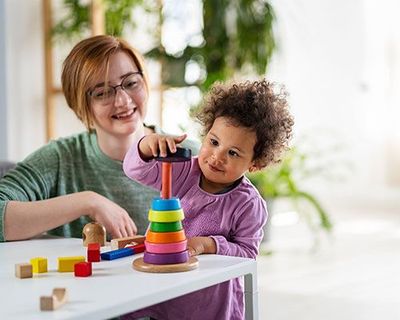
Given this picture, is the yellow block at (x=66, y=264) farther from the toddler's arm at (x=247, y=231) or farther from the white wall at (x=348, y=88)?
the white wall at (x=348, y=88)

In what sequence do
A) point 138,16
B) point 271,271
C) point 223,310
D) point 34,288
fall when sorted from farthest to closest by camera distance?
point 138,16, point 271,271, point 223,310, point 34,288

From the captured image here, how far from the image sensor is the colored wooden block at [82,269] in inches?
47.0

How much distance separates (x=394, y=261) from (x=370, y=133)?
7.48 ft

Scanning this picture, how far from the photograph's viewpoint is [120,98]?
180cm

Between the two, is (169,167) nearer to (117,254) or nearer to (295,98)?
(117,254)

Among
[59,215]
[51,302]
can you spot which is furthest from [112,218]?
[51,302]

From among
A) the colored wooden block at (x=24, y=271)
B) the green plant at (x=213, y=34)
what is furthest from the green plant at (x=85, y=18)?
the colored wooden block at (x=24, y=271)

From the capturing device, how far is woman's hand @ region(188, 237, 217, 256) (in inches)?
52.6

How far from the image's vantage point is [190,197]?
1.46 m

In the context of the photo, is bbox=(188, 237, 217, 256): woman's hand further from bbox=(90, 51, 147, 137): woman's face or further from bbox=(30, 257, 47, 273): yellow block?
bbox=(90, 51, 147, 137): woman's face

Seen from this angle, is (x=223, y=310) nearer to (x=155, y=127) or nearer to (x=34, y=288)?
(x=34, y=288)

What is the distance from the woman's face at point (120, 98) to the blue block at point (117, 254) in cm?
53

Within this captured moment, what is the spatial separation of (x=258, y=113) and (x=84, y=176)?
2.15 ft

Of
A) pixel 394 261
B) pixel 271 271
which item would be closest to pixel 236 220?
pixel 271 271
